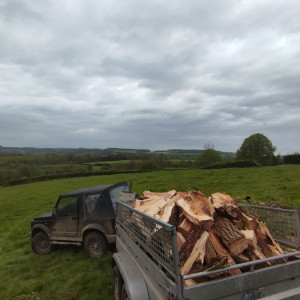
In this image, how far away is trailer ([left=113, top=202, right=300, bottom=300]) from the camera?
2369 millimetres

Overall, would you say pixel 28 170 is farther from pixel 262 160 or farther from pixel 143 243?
pixel 143 243

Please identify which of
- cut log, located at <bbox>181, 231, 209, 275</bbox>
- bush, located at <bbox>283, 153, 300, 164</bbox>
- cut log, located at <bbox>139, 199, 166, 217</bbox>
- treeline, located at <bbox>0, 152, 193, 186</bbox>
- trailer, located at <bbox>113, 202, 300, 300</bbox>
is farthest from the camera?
treeline, located at <bbox>0, 152, 193, 186</bbox>

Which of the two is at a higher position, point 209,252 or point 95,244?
point 209,252

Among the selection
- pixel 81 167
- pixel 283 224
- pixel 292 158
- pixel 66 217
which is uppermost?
pixel 292 158

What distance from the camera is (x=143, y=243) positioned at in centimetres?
342

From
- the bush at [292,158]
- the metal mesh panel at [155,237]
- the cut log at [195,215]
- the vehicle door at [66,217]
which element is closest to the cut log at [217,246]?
the cut log at [195,215]

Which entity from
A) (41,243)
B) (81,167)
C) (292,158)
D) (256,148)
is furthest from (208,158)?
(41,243)

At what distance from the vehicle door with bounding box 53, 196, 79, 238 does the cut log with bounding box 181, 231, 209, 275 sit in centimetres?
471

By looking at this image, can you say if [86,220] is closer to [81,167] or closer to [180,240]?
[180,240]

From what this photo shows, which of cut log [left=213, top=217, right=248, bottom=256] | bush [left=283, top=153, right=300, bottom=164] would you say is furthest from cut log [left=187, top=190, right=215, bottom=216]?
bush [left=283, top=153, right=300, bottom=164]

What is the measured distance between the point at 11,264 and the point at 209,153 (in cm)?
4017

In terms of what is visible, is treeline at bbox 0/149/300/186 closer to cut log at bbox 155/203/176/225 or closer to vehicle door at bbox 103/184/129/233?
vehicle door at bbox 103/184/129/233

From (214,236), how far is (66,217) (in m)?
5.09

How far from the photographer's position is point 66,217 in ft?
23.5
